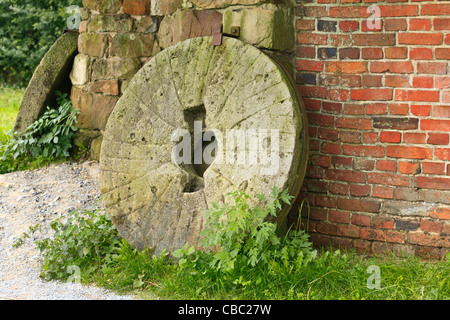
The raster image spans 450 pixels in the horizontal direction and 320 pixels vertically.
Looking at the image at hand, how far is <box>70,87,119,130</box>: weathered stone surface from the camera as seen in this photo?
14.2 feet

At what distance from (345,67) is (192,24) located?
3.26 ft

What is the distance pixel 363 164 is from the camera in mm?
3180

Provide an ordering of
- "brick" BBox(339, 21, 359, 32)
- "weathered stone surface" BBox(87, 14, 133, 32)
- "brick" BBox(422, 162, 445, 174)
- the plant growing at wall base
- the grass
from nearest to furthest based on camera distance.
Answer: "brick" BBox(422, 162, 445, 174), "brick" BBox(339, 21, 359, 32), "weathered stone surface" BBox(87, 14, 133, 32), the plant growing at wall base, the grass

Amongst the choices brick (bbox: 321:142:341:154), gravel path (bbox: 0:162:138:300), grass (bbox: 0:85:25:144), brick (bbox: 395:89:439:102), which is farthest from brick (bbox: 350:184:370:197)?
grass (bbox: 0:85:25:144)

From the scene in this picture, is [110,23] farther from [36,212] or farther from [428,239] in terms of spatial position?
[428,239]

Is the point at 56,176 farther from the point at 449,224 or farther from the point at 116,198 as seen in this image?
the point at 449,224

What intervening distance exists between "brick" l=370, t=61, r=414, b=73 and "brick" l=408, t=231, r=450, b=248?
0.92 meters

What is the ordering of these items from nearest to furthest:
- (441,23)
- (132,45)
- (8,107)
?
(441,23)
(132,45)
(8,107)

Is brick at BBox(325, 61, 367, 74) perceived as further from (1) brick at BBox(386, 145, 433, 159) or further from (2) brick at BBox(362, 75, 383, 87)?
(1) brick at BBox(386, 145, 433, 159)

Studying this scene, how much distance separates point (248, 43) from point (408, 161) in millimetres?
1131

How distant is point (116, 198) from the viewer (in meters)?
3.37

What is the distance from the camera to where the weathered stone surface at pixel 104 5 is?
412 centimetres

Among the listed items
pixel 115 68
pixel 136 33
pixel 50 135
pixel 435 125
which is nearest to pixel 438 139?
pixel 435 125

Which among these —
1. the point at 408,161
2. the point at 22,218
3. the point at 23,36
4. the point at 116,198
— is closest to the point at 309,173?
the point at 408,161
